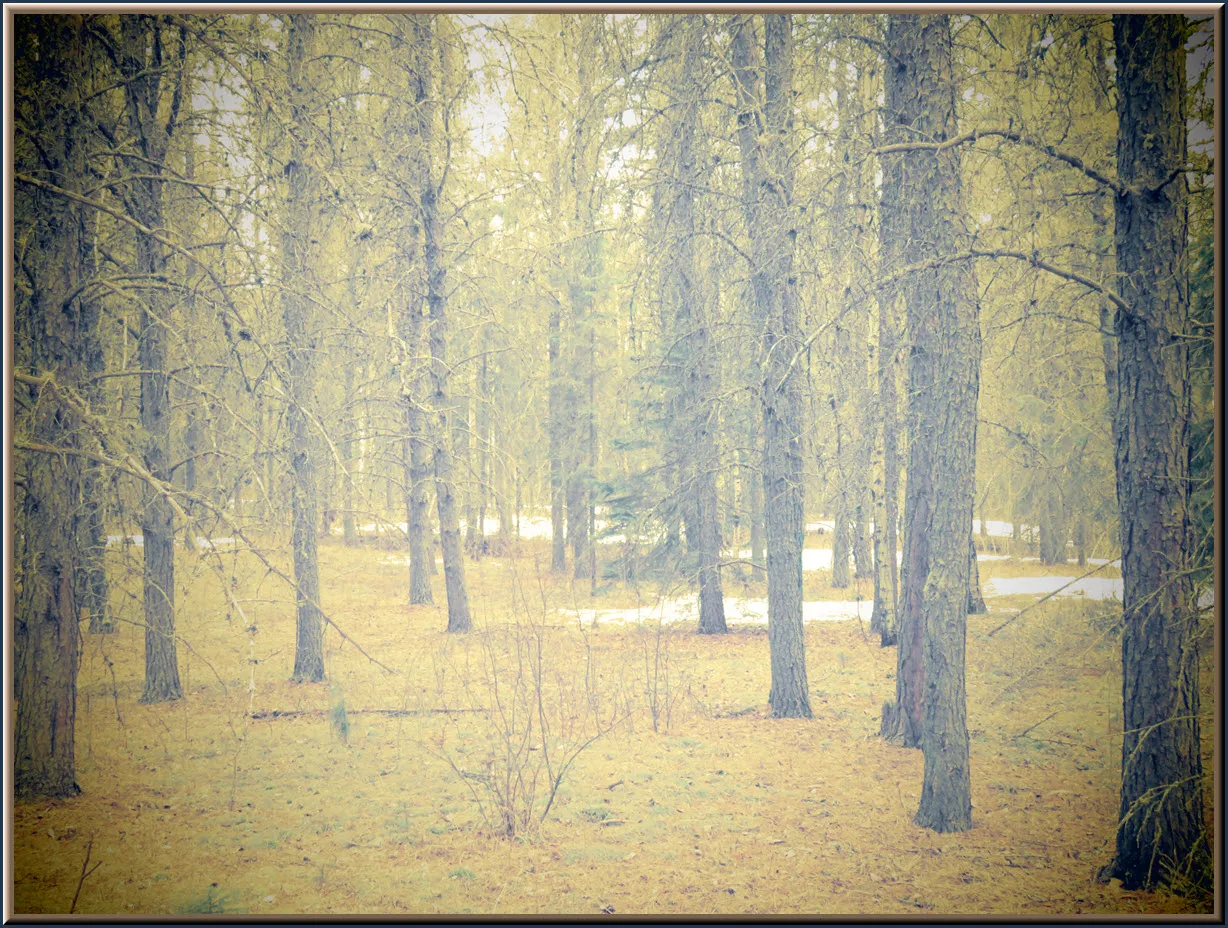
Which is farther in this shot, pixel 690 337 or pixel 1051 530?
pixel 1051 530

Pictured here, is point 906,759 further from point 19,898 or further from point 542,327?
point 542,327

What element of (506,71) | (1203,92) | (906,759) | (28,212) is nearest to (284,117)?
(28,212)

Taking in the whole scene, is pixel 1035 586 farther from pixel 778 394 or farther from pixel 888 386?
pixel 778 394

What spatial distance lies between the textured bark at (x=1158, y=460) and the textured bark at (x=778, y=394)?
2731 millimetres

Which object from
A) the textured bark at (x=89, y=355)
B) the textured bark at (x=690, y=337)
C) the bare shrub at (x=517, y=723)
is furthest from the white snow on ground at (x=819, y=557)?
the textured bark at (x=89, y=355)

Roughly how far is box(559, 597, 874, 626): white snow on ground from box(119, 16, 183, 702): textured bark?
5.19 metres

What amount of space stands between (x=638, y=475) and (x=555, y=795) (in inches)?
229

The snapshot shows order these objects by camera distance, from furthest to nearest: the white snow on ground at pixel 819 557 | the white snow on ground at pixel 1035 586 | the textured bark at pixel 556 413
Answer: the white snow on ground at pixel 819 557 → the textured bark at pixel 556 413 → the white snow on ground at pixel 1035 586

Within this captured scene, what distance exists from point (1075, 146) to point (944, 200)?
148cm

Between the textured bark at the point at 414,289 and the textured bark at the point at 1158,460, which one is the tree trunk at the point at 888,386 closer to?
the textured bark at the point at 1158,460

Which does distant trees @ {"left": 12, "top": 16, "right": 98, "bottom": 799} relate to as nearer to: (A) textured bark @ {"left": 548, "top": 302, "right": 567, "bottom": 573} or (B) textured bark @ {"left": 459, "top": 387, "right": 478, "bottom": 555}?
(B) textured bark @ {"left": 459, "top": 387, "right": 478, "bottom": 555}

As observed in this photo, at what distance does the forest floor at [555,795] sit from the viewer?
3.79 meters

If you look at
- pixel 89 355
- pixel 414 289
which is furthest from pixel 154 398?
pixel 414 289

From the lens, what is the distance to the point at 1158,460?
11.8 feet
